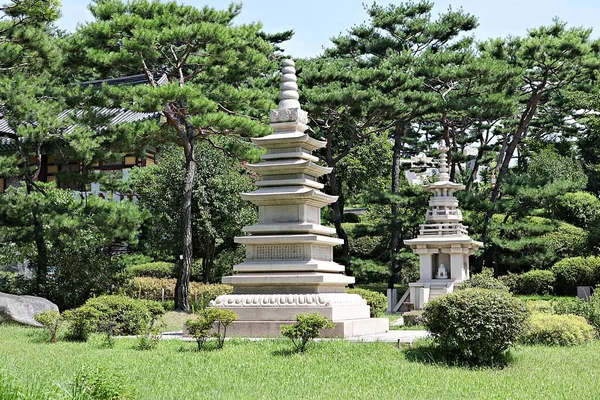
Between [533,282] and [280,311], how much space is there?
19.2 m

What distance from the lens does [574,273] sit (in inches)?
1238

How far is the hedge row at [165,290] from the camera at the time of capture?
27050mm

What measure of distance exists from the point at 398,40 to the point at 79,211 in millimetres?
17434

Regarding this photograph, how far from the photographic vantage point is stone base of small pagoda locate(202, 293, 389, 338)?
15219mm

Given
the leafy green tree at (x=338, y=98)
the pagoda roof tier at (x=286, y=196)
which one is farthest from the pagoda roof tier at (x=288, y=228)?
the leafy green tree at (x=338, y=98)

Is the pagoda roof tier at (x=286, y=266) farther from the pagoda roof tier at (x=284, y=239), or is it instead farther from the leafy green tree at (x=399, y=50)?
the leafy green tree at (x=399, y=50)

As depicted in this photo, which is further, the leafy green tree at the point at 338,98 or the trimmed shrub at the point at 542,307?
the leafy green tree at the point at 338,98

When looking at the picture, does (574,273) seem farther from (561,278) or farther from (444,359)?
(444,359)

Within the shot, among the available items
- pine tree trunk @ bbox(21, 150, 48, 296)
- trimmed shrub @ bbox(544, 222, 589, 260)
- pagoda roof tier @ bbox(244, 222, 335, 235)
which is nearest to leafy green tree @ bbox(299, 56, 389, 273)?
Answer: trimmed shrub @ bbox(544, 222, 589, 260)

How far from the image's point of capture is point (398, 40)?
33.6 m

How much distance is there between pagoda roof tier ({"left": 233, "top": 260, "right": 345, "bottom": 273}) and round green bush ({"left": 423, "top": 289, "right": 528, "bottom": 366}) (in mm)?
3932

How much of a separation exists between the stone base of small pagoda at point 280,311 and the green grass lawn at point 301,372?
1409 mm

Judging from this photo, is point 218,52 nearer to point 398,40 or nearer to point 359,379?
point 398,40

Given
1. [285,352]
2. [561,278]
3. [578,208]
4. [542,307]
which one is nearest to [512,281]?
[561,278]
